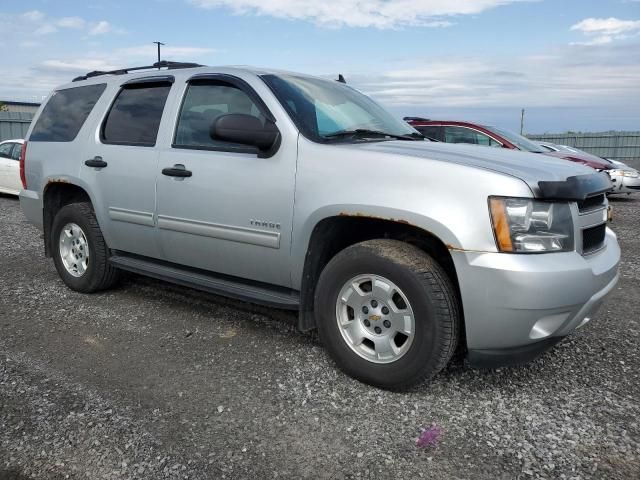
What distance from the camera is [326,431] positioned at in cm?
283

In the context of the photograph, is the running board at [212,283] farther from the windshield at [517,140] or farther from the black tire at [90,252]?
the windshield at [517,140]

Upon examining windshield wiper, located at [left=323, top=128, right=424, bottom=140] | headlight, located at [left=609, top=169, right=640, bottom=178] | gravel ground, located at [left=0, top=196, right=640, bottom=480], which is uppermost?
windshield wiper, located at [left=323, top=128, right=424, bottom=140]

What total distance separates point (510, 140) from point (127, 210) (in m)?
6.89

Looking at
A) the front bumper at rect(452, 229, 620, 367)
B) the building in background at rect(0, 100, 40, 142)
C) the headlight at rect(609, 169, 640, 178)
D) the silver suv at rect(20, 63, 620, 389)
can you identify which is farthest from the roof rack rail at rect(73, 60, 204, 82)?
the building in background at rect(0, 100, 40, 142)

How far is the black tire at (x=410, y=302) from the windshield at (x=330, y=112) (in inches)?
31.5

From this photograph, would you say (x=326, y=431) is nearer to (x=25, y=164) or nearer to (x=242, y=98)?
(x=242, y=98)

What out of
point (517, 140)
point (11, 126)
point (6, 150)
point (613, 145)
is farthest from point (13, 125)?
point (613, 145)

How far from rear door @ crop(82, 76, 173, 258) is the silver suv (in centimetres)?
1

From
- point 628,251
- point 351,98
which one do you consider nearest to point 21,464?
point 351,98

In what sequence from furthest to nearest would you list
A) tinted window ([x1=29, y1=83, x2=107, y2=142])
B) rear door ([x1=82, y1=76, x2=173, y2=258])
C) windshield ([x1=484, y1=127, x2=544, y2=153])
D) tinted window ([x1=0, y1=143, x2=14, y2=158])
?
tinted window ([x1=0, y1=143, x2=14, y2=158]) → windshield ([x1=484, y1=127, x2=544, y2=153]) → tinted window ([x1=29, y1=83, x2=107, y2=142]) → rear door ([x1=82, y1=76, x2=173, y2=258])

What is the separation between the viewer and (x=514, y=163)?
310 cm

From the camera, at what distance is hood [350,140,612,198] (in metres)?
2.89

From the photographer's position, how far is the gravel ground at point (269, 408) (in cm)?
255

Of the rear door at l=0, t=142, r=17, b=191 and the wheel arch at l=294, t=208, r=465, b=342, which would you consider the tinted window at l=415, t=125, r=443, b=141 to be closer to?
the wheel arch at l=294, t=208, r=465, b=342
